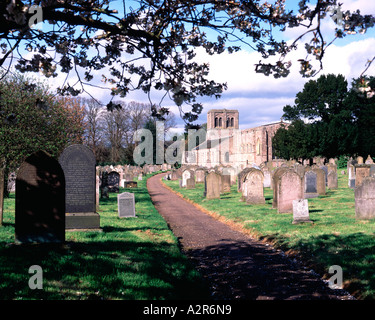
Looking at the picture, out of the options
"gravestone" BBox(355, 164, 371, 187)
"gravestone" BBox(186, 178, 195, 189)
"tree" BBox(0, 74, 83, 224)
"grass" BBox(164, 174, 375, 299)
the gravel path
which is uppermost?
"tree" BBox(0, 74, 83, 224)

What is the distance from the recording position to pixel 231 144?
8131cm

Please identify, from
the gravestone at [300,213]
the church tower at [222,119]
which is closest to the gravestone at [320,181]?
the gravestone at [300,213]

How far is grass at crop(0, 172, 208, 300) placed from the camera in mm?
5262

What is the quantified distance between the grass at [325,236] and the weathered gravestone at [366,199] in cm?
38

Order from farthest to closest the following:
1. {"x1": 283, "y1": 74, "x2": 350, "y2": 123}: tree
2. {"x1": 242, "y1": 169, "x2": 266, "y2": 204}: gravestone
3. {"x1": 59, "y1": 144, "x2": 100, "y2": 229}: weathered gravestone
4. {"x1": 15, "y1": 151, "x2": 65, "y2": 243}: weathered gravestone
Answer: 1. {"x1": 283, "y1": 74, "x2": 350, "y2": 123}: tree
2. {"x1": 242, "y1": 169, "x2": 266, "y2": 204}: gravestone
3. {"x1": 59, "y1": 144, "x2": 100, "y2": 229}: weathered gravestone
4. {"x1": 15, "y1": 151, "x2": 65, "y2": 243}: weathered gravestone

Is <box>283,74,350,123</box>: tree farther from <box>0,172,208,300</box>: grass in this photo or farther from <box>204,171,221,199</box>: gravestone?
<box>0,172,208,300</box>: grass

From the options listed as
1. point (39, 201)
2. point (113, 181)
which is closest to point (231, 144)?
point (113, 181)

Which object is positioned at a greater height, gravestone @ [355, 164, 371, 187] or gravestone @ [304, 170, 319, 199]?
gravestone @ [355, 164, 371, 187]

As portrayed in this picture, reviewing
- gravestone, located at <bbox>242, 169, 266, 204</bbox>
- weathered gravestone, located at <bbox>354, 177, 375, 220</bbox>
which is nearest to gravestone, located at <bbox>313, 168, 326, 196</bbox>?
gravestone, located at <bbox>242, 169, 266, 204</bbox>

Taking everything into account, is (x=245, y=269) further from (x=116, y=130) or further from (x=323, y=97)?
(x=116, y=130)

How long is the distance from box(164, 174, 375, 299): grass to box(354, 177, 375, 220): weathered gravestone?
0.38 m

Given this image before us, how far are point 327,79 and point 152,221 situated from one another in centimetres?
5183
